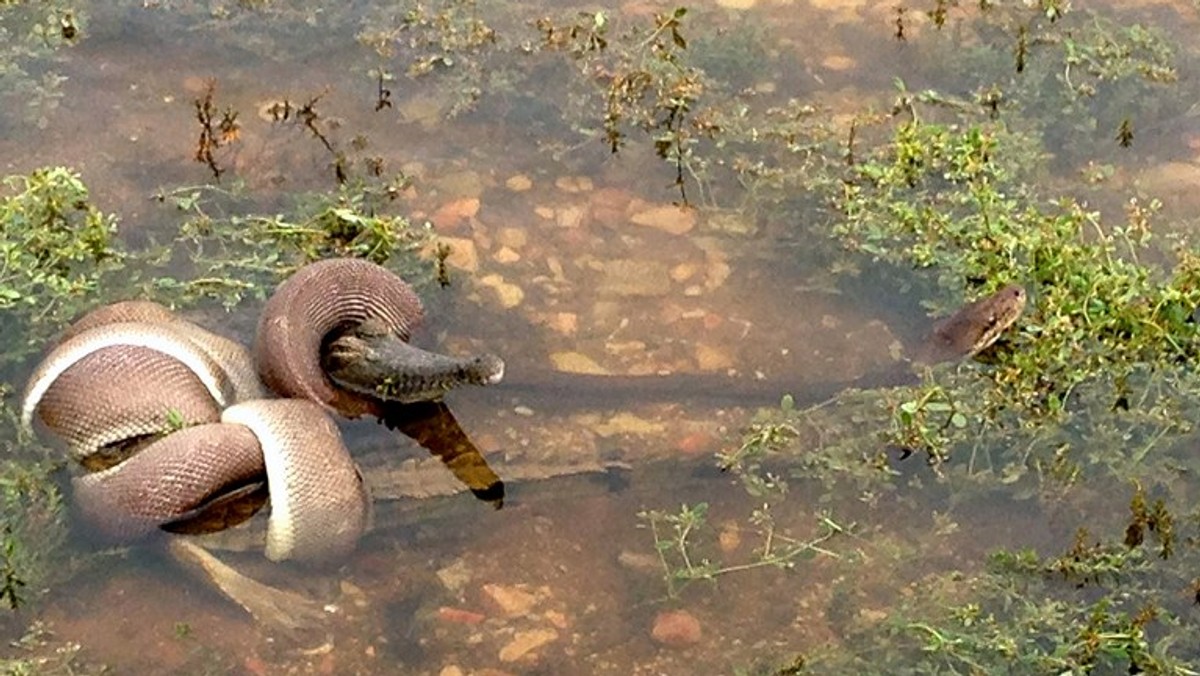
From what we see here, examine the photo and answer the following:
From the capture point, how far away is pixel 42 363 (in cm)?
584

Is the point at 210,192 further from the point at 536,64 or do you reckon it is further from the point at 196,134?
the point at 536,64

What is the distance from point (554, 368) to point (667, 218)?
1159 millimetres

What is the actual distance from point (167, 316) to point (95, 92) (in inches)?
80.0

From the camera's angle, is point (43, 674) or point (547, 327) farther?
point (547, 327)

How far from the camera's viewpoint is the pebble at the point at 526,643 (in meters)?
5.24

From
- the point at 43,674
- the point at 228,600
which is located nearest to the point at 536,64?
the point at 228,600

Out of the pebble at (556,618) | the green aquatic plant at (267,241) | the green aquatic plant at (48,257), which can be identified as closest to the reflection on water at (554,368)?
the pebble at (556,618)

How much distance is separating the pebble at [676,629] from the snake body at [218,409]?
3.80ft

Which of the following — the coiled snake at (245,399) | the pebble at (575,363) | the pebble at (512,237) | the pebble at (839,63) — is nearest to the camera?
the coiled snake at (245,399)

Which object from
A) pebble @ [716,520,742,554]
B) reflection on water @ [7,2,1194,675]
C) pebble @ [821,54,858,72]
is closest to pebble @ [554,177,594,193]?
reflection on water @ [7,2,1194,675]

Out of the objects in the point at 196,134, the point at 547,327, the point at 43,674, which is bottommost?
the point at 43,674

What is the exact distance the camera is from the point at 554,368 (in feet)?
20.9

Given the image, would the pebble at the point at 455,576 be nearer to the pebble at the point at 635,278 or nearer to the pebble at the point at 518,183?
the pebble at the point at 635,278

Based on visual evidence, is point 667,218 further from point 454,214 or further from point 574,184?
point 454,214
